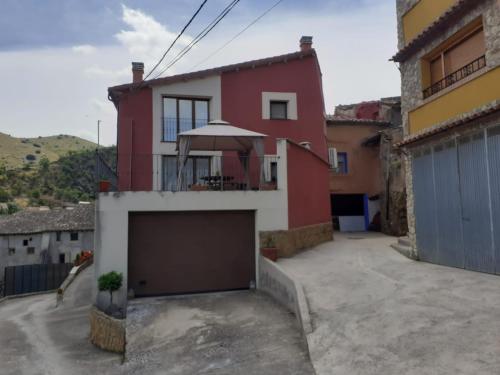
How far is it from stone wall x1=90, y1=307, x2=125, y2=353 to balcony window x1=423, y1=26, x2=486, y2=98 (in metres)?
10.6

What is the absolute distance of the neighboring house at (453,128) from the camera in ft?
26.2

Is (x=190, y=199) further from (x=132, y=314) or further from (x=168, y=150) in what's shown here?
(x=168, y=150)

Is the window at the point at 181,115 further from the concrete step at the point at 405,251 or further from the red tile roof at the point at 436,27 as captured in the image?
the concrete step at the point at 405,251

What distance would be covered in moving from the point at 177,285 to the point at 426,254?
7.46 m

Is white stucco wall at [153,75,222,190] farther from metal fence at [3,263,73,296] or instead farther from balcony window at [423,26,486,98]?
metal fence at [3,263,73,296]

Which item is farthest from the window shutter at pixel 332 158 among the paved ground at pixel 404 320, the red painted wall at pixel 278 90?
the paved ground at pixel 404 320

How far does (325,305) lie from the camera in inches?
288

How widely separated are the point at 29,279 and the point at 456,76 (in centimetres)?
2784

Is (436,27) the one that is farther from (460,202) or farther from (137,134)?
(137,134)

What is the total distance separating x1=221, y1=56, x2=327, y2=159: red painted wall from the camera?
55.8 ft

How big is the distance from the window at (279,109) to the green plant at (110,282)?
1053 cm

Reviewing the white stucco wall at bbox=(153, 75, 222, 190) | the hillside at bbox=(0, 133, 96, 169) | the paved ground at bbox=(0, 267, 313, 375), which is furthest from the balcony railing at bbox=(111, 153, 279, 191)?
the hillside at bbox=(0, 133, 96, 169)

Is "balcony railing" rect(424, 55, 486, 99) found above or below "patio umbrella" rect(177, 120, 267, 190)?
above

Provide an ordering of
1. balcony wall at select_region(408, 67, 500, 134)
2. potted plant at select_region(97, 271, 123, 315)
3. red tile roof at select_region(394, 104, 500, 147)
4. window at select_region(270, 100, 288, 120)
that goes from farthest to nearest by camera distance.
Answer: window at select_region(270, 100, 288, 120) < potted plant at select_region(97, 271, 123, 315) < balcony wall at select_region(408, 67, 500, 134) < red tile roof at select_region(394, 104, 500, 147)
